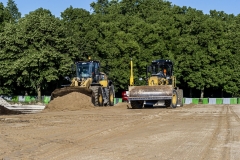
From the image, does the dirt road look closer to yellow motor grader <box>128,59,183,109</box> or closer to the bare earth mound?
the bare earth mound

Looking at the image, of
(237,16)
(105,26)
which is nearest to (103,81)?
(105,26)

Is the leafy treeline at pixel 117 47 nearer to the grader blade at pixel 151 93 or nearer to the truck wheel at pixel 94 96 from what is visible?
the truck wheel at pixel 94 96

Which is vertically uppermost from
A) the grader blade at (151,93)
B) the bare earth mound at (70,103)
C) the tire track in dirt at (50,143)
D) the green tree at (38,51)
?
the green tree at (38,51)

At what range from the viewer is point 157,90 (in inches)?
1137

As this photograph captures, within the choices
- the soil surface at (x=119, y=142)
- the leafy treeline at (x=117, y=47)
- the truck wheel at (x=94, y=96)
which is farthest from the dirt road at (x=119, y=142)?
the leafy treeline at (x=117, y=47)

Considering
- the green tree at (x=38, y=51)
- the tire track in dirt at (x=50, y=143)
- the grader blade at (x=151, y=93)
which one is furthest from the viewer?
the green tree at (x=38, y=51)

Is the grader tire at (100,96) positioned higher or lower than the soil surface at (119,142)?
higher

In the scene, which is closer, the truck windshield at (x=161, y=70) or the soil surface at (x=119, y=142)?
the soil surface at (x=119, y=142)

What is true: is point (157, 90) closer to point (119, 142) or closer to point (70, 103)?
point (70, 103)

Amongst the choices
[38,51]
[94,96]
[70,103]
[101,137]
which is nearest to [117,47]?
[38,51]

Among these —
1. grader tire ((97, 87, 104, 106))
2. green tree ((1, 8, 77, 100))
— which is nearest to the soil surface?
grader tire ((97, 87, 104, 106))

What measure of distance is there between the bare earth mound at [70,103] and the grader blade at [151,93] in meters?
3.03

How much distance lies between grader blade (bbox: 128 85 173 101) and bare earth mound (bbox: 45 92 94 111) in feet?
9.94

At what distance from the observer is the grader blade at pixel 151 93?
2878 centimetres
